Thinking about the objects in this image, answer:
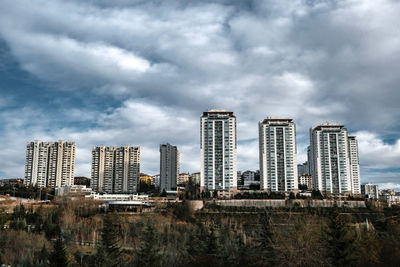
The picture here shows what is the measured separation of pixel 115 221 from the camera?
165ft

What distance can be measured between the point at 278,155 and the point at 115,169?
3969cm

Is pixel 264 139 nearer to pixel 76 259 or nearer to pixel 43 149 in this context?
pixel 76 259

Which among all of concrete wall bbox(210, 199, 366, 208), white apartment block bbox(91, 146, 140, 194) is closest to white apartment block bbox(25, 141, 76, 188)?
white apartment block bbox(91, 146, 140, 194)

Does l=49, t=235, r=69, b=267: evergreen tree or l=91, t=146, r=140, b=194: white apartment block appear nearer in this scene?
l=49, t=235, r=69, b=267: evergreen tree

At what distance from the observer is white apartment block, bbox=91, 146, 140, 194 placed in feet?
286

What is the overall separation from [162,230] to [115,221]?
314 inches

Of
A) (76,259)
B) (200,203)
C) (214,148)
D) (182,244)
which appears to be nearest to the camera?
(76,259)

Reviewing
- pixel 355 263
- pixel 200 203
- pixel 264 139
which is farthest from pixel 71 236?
pixel 264 139

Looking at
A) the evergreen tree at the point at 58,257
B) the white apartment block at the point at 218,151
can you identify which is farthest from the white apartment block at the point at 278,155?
the evergreen tree at the point at 58,257

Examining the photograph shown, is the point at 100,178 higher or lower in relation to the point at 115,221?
higher

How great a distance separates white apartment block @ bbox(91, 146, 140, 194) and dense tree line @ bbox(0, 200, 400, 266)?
26646 millimetres

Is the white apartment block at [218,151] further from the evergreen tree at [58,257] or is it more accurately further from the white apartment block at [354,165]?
the evergreen tree at [58,257]

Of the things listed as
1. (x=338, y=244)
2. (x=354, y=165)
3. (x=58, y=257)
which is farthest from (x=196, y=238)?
(x=354, y=165)

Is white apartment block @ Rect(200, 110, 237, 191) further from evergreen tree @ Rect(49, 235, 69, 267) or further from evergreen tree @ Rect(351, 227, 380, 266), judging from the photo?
evergreen tree @ Rect(49, 235, 69, 267)
